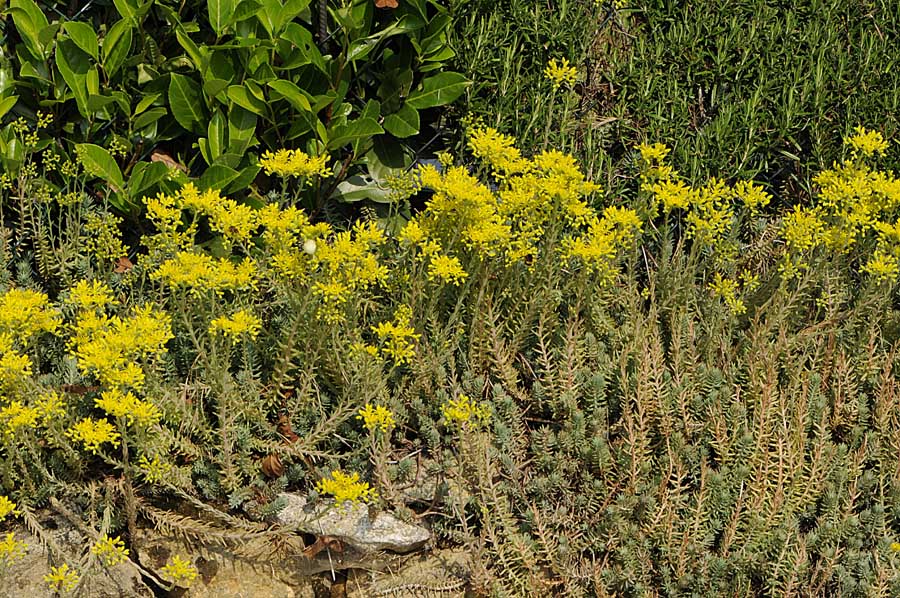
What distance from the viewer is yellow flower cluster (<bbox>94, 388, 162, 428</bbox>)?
269 centimetres

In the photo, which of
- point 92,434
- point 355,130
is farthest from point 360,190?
point 92,434

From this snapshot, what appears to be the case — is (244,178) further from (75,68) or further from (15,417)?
(15,417)

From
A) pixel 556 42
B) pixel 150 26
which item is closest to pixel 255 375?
pixel 150 26

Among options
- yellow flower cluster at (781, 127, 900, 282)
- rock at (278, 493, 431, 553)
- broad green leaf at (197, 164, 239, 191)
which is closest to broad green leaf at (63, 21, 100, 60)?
broad green leaf at (197, 164, 239, 191)

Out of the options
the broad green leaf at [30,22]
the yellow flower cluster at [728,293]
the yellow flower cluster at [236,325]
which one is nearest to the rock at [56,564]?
the yellow flower cluster at [236,325]

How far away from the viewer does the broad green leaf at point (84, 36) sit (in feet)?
11.9

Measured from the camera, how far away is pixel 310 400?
10.8 feet

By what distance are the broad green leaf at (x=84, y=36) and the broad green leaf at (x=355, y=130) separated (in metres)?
0.89

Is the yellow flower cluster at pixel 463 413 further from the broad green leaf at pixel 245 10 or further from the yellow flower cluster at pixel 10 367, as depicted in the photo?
the broad green leaf at pixel 245 10

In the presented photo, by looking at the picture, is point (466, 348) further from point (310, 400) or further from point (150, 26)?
point (150, 26)

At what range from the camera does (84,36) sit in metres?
3.64

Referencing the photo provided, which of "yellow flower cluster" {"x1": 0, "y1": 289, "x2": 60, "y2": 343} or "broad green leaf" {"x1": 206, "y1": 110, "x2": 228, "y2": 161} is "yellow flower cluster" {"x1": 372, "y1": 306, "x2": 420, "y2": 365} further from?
"broad green leaf" {"x1": 206, "y1": 110, "x2": 228, "y2": 161}

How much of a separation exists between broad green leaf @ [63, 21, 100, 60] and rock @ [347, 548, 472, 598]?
202 centimetres

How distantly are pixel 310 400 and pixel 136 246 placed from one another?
112 cm
